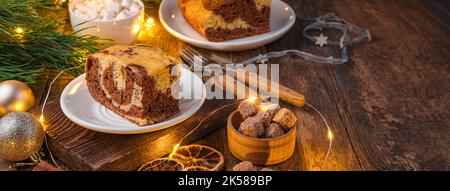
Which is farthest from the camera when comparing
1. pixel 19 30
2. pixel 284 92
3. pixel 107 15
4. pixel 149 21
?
pixel 149 21

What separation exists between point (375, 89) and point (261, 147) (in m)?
0.89

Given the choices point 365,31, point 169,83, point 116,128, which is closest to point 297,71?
point 365,31

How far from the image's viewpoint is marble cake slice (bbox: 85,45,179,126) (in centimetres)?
214

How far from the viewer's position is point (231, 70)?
8.90 feet

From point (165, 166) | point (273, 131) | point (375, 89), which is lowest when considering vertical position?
point (375, 89)

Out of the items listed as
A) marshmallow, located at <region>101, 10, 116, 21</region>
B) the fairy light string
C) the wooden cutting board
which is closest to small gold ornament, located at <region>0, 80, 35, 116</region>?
the wooden cutting board

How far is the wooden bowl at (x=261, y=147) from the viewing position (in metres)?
2.03

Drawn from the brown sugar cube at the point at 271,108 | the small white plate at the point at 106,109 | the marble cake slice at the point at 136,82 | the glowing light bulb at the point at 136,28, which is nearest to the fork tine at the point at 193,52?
the glowing light bulb at the point at 136,28

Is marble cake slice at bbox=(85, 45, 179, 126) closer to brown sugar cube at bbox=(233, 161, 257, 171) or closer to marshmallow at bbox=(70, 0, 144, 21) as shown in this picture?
brown sugar cube at bbox=(233, 161, 257, 171)

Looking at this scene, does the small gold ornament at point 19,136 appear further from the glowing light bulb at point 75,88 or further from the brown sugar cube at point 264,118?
the brown sugar cube at point 264,118

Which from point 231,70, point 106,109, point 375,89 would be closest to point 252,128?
point 106,109

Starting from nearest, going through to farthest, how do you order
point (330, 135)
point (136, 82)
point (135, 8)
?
point (136, 82) < point (330, 135) < point (135, 8)

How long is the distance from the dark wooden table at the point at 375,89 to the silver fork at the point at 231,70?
2.4 inches

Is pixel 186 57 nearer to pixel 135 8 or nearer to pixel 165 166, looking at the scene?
pixel 135 8
